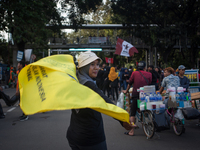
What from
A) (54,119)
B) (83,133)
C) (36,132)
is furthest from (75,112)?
(54,119)

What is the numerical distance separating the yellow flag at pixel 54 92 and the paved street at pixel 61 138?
312 centimetres

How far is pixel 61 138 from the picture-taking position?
213 inches

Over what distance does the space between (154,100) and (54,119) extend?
141 inches

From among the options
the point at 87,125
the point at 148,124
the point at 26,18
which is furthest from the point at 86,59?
the point at 26,18

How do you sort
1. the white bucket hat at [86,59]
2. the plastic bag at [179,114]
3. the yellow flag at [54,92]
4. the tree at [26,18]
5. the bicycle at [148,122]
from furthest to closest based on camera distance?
the tree at [26,18] → the plastic bag at [179,114] → the bicycle at [148,122] → the white bucket hat at [86,59] → the yellow flag at [54,92]

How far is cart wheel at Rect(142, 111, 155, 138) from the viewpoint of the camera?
5.29 m

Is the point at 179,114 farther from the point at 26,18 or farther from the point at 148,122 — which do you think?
the point at 26,18

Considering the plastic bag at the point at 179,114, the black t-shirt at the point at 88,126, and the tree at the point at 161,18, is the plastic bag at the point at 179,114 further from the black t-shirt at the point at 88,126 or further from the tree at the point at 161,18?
the tree at the point at 161,18

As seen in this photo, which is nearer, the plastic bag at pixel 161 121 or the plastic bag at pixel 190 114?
the plastic bag at pixel 161 121

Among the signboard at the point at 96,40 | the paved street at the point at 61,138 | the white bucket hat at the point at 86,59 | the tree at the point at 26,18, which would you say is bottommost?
the paved street at the point at 61,138

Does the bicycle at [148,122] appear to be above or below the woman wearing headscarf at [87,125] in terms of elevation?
below

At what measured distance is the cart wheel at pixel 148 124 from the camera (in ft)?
17.4

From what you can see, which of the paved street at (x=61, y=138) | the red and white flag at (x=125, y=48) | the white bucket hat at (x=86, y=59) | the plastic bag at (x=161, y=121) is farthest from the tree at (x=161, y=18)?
the white bucket hat at (x=86, y=59)

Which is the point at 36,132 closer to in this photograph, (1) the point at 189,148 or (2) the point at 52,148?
(2) the point at 52,148
